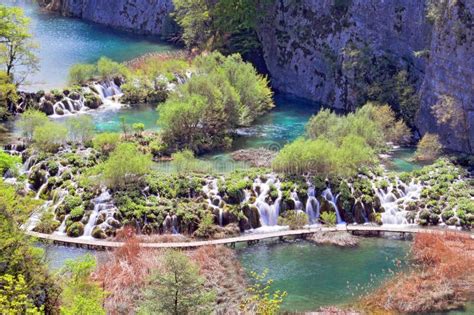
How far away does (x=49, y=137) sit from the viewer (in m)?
56.3

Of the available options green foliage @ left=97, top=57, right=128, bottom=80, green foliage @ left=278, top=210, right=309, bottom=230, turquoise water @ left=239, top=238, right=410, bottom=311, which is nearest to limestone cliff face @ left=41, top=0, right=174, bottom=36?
green foliage @ left=97, top=57, right=128, bottom=80

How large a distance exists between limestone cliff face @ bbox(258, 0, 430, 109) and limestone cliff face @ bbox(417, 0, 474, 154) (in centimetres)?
596

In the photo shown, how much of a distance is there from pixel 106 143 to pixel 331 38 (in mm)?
32083

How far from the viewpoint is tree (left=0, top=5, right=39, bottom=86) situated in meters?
67.8

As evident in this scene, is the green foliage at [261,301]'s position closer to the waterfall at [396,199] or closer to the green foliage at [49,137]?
the waterfall at [396,199]

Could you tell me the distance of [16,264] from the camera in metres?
31.8

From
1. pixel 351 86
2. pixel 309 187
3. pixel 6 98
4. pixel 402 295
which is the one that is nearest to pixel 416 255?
pixel 402 295

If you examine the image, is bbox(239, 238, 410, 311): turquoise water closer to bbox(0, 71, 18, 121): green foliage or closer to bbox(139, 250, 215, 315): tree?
bbox(139, 250, 215, 315): tree

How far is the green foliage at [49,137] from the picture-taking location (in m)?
56.1

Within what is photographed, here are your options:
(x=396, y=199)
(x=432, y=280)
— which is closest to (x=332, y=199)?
(x=396, y=199)

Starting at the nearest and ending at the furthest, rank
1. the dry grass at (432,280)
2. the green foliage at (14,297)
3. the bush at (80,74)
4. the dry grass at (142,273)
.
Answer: the green foliage at (14,297), the dry grass at (142,273), the dry grass at (432,280), the bush at (80,74)

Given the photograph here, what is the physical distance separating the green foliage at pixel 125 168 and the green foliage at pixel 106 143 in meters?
4.64

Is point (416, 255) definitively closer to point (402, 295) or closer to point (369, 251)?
point (369, 251)

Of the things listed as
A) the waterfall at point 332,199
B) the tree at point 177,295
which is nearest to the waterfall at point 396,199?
the waterfall at point 332,199
